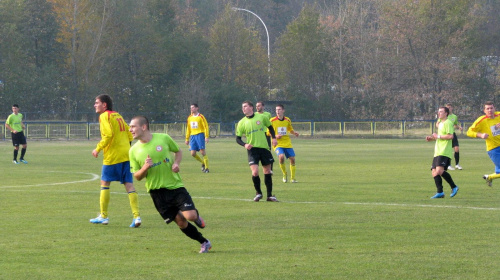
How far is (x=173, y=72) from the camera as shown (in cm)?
7394

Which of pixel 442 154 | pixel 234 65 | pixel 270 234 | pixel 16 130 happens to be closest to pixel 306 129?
pixel 234 65

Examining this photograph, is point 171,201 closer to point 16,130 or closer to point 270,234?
point 270,234

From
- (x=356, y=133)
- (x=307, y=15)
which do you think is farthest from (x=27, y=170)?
(x=307, y=15)

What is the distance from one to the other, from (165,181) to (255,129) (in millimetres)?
6033

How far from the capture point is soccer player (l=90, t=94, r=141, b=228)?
11.4 metres

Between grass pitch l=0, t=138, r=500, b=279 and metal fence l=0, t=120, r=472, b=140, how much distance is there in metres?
36.8

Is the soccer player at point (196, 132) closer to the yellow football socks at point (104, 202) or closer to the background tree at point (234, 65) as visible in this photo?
the yellow football socks at point (104, 202)

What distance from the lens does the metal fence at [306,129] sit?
2140 inches

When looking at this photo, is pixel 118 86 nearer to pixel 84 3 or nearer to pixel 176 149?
pixel 84 3

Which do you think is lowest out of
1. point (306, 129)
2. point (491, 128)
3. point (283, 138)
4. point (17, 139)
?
point (306, 129)

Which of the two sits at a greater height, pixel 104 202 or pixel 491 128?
pixel 491 128

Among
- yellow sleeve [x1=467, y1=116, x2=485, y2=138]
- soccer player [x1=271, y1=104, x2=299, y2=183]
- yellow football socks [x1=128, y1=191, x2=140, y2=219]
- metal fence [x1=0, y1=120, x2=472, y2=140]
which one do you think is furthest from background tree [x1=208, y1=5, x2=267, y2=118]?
yellow football socks [x1=128, y1=191, x2=140, y2=219]

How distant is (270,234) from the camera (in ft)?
33.3

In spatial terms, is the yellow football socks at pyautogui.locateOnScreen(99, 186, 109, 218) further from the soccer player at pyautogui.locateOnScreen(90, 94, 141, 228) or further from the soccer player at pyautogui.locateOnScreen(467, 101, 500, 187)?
the soccer player at pyautogui.locateOnScreen(467, 101, 500, 187)
